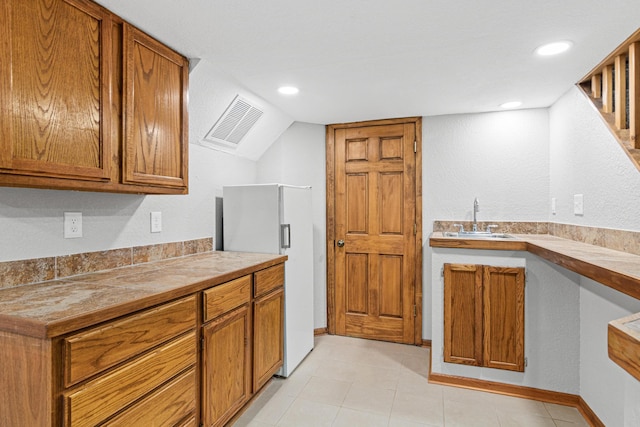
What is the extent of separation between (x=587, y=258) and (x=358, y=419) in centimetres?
156

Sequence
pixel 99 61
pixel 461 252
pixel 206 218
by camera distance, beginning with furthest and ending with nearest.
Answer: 1. pixel 206 218
2. pixel 461 252
3. pixel 99 61

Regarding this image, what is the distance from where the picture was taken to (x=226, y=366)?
1.96 metres

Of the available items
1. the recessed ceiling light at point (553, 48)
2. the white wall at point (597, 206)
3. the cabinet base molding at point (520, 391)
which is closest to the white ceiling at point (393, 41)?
the recessed ceiling light at point (553, 48)

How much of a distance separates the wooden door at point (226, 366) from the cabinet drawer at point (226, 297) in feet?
0.14

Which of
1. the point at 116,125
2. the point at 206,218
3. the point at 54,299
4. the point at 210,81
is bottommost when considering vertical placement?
the point at 54,299

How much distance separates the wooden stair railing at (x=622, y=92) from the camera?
1825mm

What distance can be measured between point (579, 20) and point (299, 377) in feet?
9.04

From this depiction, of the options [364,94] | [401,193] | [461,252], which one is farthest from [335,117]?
[461,252]

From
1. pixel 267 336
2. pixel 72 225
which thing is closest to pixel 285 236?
pixel 267 336

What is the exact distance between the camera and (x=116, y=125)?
65.5 inches

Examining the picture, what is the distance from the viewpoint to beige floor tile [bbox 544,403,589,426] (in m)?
2.16

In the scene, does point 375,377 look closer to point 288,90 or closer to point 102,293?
point 102,293

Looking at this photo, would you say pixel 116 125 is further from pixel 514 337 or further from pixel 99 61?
pixel 514 337

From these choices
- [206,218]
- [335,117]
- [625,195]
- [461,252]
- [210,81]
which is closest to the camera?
[625,195]
